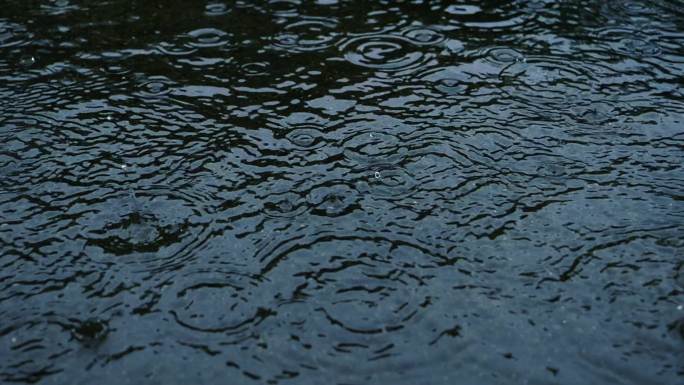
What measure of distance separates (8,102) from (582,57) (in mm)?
4405

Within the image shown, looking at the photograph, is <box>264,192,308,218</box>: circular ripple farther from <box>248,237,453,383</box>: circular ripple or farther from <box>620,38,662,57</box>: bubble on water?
<box>620,38,662,57</box>: bubble on water

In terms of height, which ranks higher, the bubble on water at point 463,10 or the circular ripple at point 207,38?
the bubble on water at point 463,10

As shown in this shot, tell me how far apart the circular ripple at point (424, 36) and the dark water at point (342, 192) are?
0.02m

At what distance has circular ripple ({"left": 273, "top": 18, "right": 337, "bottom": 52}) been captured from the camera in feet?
19.4

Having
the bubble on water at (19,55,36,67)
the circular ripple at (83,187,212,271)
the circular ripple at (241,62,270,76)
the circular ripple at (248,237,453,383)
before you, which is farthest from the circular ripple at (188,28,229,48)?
the circular ripple at (248,237,453,383)

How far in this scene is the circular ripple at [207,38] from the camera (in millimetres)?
5938

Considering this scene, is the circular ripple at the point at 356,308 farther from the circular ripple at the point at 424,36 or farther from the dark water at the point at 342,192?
the circular ripple at the point at 424,36

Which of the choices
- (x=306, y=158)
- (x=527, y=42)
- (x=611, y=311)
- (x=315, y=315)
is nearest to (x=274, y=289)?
(x=315, y=315)

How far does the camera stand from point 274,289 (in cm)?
A: 377

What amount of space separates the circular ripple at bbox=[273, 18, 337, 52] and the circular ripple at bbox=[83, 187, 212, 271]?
6.58ft

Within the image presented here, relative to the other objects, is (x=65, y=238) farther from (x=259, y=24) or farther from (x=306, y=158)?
(x=259, y=24)

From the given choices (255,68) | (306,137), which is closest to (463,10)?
(255,68)

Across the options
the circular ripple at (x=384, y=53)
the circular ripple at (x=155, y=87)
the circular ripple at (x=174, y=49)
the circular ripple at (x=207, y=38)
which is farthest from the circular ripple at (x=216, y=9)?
the circular ripple at (x=384, y=53)

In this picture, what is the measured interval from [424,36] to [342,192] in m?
2.17
